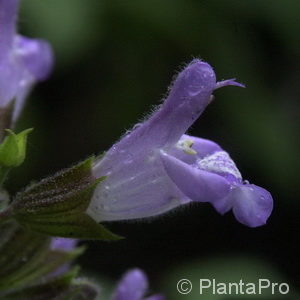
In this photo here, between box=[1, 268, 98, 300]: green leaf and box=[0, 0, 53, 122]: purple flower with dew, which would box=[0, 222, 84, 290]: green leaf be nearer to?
box=[1, 268, 98, 300]: green leaf

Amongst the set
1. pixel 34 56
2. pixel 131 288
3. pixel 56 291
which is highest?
pixel 34 56

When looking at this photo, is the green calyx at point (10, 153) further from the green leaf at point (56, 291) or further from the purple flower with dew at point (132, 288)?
the purple flower with dew at point (132, 288)

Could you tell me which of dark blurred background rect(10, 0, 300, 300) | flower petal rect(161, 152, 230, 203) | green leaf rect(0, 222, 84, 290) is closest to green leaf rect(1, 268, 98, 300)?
green leaf rect(0, 222, 84, 290)

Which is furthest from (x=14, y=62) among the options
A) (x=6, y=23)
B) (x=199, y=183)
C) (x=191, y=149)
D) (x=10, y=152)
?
(x=199, y=183)

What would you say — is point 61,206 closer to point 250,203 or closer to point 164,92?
point 250,203

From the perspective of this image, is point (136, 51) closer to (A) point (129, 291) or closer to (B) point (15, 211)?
(A) point (129, 291)

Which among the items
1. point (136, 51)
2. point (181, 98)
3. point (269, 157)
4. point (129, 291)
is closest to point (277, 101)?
point (269, 157)
